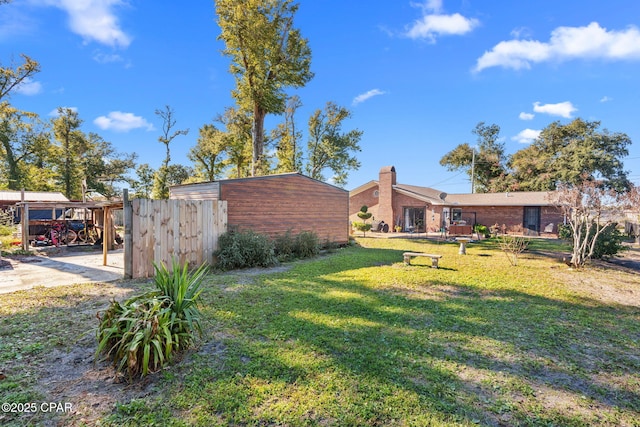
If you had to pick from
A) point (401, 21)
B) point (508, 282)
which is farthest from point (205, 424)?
point (401, 21)

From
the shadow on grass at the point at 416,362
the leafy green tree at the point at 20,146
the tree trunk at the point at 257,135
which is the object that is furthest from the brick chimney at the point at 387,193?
the leafy green tree at the point at 20,146

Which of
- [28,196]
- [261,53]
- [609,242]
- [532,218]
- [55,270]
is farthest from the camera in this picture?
[28,196]

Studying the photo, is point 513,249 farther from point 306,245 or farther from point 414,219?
point 414,219

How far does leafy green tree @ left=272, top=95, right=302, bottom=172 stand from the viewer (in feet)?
88.9

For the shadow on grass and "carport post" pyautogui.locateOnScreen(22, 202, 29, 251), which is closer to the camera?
the shadow on grass

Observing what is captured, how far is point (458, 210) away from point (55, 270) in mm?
26024

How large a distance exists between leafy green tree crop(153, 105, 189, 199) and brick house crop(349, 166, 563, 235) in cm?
1872

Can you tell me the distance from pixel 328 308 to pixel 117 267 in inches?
280

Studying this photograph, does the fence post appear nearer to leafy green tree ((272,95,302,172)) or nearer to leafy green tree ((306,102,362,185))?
leafy green tree ((272,95,302,172))

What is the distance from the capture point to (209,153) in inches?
1043

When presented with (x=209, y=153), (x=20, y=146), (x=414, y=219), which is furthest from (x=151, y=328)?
(x=20, y=146)

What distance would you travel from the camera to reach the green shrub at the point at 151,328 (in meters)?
2.85

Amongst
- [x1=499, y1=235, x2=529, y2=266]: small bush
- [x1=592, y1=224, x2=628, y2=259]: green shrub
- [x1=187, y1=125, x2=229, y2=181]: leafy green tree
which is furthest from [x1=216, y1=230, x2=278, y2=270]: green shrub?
[x1=187, y1=125, x2=229, y2=181]: leafy green tree

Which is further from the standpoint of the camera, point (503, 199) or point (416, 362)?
point (503, 199)
